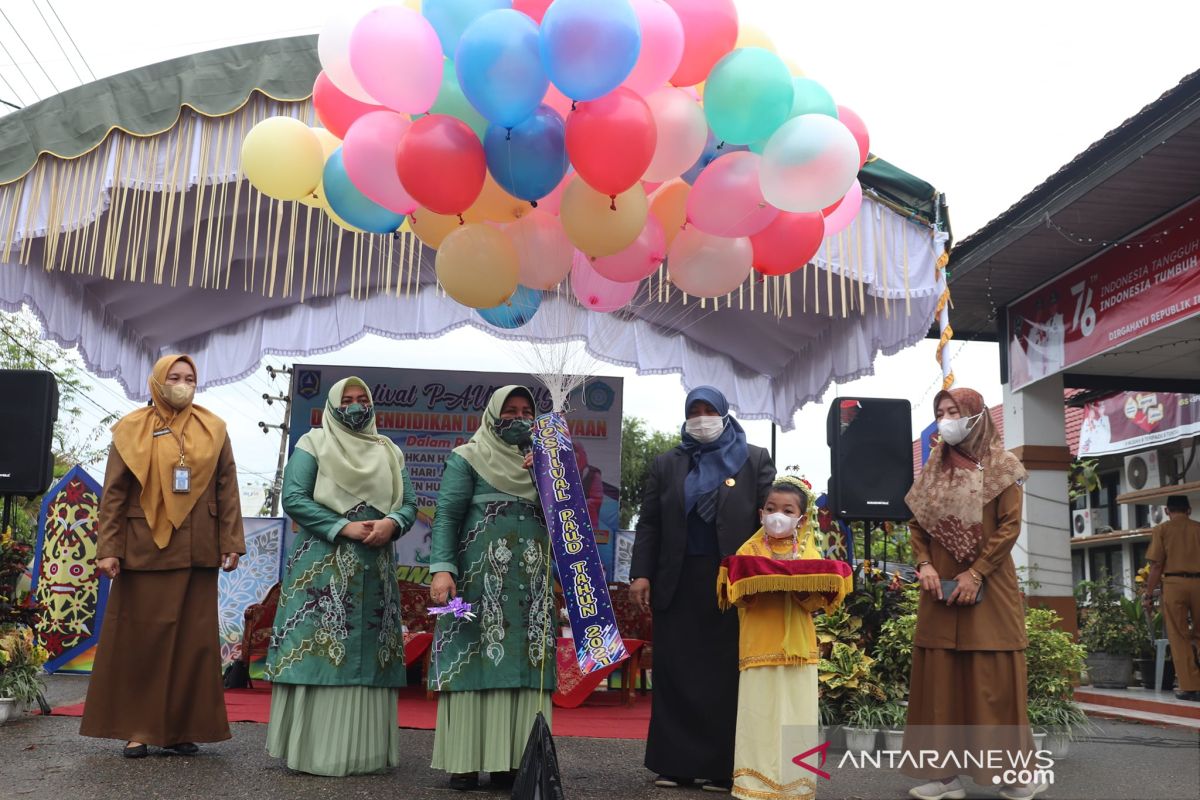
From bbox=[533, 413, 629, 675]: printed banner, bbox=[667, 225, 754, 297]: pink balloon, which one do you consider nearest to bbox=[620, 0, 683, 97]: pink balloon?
bbox=[667, 225, 754, 297]: pink balloon

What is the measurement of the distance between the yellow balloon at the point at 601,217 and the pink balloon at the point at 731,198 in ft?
0.79

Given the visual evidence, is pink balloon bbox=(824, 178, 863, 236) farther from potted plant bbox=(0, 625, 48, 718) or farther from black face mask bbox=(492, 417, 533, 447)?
potted plant bbox=(0, 625, 48, 718)

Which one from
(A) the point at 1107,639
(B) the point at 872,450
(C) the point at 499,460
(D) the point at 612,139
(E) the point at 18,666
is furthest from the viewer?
(A) the point at 1107,639

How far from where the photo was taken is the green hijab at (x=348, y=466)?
13.4 ft

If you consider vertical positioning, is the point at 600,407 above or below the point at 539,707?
above

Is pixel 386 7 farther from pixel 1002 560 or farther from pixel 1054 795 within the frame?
pixel 1054 795

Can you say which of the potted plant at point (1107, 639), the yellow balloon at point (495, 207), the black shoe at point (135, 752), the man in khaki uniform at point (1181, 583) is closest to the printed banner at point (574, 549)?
the yellow balloon at point (495, 207)

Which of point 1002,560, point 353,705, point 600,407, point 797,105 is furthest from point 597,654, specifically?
point 600,407

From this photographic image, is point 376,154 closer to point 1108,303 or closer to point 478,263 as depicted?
point 478,263

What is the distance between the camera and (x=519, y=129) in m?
3.56

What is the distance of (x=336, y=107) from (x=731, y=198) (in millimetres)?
1638

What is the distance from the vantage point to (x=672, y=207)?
4332mm

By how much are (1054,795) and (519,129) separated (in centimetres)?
320

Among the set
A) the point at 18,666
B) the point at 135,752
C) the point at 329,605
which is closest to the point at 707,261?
the point at 329,605
